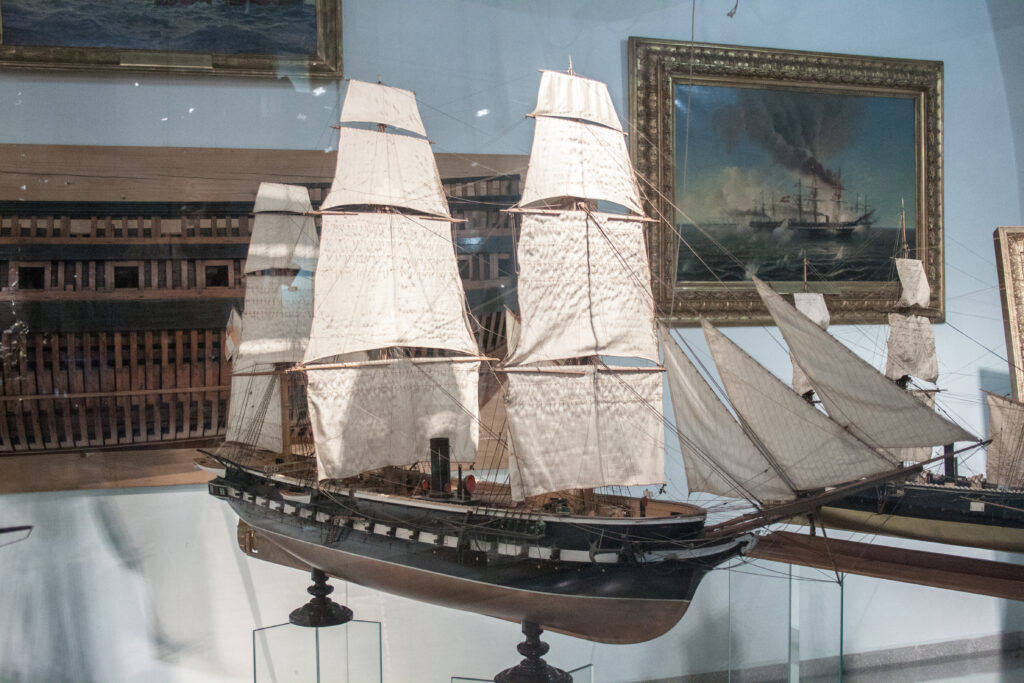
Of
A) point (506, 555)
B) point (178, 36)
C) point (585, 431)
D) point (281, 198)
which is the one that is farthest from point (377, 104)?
point (506, 555)

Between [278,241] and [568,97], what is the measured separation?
1.09 m

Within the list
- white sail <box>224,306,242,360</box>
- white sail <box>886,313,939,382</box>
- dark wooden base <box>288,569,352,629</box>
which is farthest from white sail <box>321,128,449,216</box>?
white sail <box>886,313,939,382</box>

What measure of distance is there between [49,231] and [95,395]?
560mm

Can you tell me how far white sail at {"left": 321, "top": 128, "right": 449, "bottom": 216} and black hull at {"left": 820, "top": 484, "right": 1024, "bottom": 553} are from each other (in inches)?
71.2

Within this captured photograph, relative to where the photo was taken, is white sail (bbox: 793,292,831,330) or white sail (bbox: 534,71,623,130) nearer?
white sail (bbox: 534,71,623,130)

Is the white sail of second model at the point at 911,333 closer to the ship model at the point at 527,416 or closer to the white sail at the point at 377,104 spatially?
the ship model at the point at 527,416

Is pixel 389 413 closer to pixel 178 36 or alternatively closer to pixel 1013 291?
pixel 178 36

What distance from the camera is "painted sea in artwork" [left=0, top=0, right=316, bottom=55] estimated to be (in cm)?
274

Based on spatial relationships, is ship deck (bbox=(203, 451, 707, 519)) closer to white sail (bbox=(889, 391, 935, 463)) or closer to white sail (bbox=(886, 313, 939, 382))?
white sail (bbox=(889, 391, 935, 463))

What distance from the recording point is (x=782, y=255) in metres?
3.05

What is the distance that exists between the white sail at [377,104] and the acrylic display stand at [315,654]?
68.5 inches

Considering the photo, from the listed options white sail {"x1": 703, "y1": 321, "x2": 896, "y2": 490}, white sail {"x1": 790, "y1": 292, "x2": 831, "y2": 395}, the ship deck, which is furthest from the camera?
white sail {"x1": 790, "y1": 292, "x2": 831, "y2": 395}

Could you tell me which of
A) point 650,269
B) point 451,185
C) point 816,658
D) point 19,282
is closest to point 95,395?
point 19,282

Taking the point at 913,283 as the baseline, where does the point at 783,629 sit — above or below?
below
